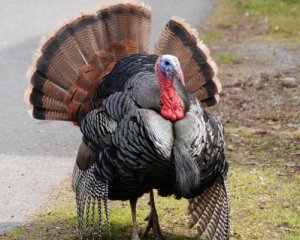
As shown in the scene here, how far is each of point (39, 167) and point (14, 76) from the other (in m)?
3.02

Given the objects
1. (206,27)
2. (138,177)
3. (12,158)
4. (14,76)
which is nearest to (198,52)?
(138,177)

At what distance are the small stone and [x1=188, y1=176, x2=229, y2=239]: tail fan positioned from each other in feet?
13.5

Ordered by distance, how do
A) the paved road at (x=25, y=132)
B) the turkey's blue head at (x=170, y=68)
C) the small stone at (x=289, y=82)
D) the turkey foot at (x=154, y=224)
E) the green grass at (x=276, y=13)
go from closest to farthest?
the turkey's blue head at (x=170, y=68)
the turkey foot at (x=154, y=224)
the paved road at (x=25, y=132)
the small stone at (x=289, y=82)
the green grass at (x=276, y=13)

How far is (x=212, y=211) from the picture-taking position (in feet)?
17.7

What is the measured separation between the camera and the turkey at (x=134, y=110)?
4797 mm

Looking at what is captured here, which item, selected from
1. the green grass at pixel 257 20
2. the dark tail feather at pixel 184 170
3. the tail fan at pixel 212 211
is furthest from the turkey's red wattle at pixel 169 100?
the green grass at pixel 257 20

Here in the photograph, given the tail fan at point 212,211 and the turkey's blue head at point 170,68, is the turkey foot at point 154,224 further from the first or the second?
the turkey's blue head at point 170,68

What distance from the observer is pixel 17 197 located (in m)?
6.42

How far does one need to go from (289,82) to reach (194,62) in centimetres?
388

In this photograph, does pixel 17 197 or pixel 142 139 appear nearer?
pixel 142 139

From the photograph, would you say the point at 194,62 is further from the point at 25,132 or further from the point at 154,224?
the point at 25,132

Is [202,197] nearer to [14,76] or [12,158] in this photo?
[12,158]

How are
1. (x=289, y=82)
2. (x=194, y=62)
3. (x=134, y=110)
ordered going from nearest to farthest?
(x=134, y=110) < (x=194, y=62) < (x=289, y=82)

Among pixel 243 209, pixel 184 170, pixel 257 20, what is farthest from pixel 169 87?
pixel 257 20
